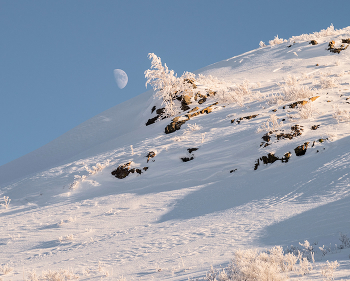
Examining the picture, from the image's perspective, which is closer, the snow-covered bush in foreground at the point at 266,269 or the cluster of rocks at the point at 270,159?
the snow-covered bush in foreground at the point at 266,269

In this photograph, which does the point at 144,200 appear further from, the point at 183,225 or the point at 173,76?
the point at 173,76

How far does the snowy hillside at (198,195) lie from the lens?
5.45 metres

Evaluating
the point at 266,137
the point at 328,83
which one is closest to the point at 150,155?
the point at 266,137

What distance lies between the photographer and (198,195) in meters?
8.55

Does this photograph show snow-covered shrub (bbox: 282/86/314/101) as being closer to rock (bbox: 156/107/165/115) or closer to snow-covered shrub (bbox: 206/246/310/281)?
rock (bbox: 156/107/165/115)

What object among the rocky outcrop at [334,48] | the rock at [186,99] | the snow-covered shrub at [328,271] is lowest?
the snow-covered shrub at [328,271]

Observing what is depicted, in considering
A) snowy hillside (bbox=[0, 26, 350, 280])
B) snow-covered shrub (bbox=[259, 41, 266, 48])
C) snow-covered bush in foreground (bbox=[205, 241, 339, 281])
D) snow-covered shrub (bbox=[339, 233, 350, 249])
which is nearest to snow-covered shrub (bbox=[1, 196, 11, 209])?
snowy hillside (bbox=[0, 26, 350, 280])

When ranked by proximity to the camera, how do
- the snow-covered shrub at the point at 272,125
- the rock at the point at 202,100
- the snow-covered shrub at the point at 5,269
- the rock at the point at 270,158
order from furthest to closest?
the rock at the point at 202,100 → the snow-covered shrub at the point at 272,125 → the rock at the point at 270,158 → the snow-covered shrub at the point at 5,269

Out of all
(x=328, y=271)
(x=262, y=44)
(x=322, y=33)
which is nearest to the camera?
(x=328, y=271)

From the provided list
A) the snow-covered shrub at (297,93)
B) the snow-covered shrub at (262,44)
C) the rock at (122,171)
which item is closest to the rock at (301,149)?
the snow-covered shrub at (297,93)

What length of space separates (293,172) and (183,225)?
10.6ft

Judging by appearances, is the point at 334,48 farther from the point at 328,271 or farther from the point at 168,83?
the point at 328,271

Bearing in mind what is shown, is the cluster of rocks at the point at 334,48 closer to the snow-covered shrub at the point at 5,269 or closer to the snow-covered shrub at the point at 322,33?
the snow-covered shrub at the point at 322,33

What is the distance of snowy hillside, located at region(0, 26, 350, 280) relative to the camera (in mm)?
5445
